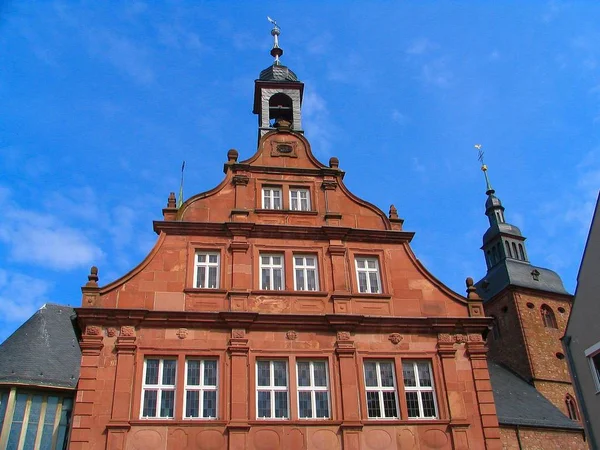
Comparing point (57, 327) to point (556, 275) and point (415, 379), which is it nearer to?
point (415, 379)

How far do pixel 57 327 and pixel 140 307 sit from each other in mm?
8058

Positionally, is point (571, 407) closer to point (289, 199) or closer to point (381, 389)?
point (381, 389)

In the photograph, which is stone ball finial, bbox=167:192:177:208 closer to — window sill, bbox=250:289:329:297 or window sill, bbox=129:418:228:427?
window sill, bbox=250:289:329:297

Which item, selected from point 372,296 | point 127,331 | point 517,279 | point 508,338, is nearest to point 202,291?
point 127,331

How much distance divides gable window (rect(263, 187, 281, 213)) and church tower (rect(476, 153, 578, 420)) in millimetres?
27304

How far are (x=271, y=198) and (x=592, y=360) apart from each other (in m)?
11.2

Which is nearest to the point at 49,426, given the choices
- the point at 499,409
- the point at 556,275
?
the point at 499,409

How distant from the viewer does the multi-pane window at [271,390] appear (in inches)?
721

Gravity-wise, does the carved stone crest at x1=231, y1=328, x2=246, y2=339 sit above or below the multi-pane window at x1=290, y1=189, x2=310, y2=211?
below

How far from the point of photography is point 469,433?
18.8 m

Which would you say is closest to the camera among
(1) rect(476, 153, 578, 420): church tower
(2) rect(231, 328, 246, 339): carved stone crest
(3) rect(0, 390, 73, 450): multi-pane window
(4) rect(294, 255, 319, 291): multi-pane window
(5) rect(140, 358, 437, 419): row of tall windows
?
(5) rect(140, 358, 437, 419): row of tall windows

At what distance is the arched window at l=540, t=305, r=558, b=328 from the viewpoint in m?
47.6

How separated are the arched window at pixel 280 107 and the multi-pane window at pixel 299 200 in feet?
17.6

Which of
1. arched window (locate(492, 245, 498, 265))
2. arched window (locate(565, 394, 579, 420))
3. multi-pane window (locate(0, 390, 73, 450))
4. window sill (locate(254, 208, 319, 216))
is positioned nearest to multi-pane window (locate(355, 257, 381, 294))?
window sill (locate(254, 208, 319, 216))
